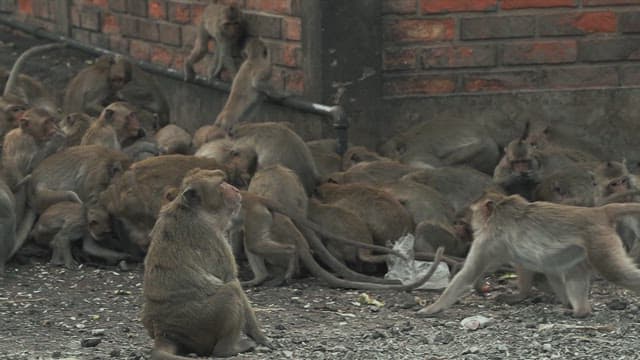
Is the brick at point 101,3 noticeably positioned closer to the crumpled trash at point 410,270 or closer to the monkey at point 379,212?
the monkey at point 379,212

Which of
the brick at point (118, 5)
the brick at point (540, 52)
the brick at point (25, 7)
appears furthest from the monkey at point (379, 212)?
the brick at point (25, 7)

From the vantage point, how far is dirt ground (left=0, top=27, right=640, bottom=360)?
7.70 meters

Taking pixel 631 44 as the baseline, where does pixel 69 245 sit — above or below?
below

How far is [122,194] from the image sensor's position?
971 centimetres

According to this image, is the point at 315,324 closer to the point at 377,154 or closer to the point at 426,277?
the point at 426,277

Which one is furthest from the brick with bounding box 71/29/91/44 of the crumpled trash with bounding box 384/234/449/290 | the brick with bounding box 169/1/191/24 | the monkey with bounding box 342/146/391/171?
the crumpled trash with bounding box 384/234/449/290

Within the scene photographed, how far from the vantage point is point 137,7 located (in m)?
13.6

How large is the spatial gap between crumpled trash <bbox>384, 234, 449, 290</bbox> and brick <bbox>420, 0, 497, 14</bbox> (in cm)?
232

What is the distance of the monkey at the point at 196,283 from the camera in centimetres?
736

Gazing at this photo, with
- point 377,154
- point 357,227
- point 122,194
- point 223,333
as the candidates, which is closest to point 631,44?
point 377,154

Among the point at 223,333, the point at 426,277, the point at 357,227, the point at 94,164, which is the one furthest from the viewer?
the point at 94,164

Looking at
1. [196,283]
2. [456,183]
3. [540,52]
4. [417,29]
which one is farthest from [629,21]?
[196,283]

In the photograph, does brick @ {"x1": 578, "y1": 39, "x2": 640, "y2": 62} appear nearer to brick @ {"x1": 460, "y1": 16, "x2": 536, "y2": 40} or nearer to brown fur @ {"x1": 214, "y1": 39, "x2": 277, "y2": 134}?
brick @ {"x1": 460, "y1": 16, "x2": 536, "y2": 40}

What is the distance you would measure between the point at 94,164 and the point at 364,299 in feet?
7.35
